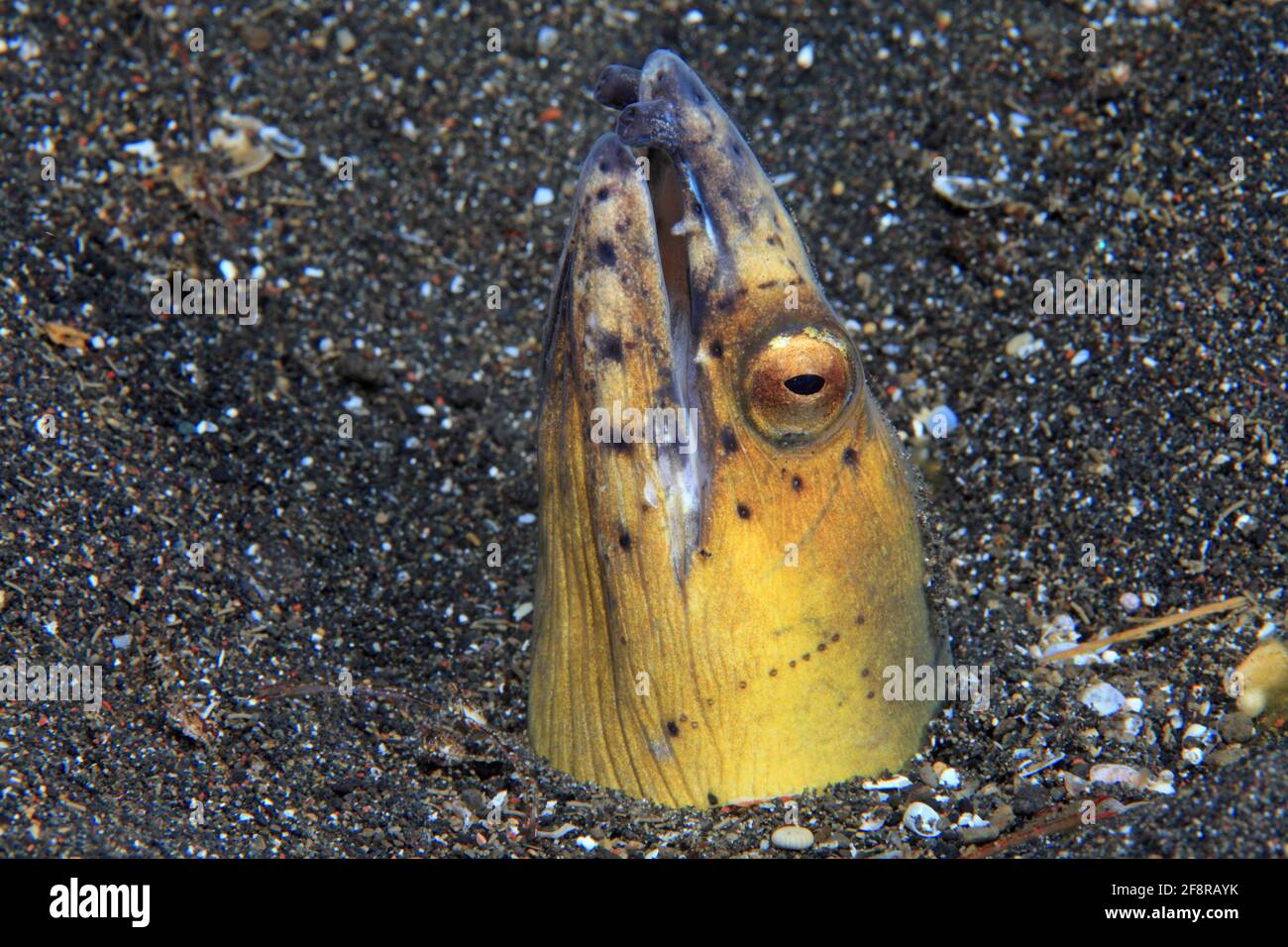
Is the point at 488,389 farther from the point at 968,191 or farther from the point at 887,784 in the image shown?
the point at 887,784

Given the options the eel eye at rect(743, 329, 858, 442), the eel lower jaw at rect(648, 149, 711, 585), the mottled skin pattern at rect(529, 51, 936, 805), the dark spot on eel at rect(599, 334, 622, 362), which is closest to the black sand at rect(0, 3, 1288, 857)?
the mottled skin pattern at rect(529, 51, 936, 805)

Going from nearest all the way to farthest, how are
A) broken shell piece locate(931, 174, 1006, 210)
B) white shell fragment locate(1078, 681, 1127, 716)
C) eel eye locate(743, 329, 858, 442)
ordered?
eel eye locate(743, 329, 858, 442), white shell fragment locate(1078, 681, 1127, 716), broken shell piece locate(931, 174, 1006, 210)

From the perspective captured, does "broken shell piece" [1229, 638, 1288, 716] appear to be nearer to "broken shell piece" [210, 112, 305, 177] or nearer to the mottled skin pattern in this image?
the mottled skin pattern

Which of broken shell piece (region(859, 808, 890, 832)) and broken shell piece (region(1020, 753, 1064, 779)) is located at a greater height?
broken shell piece (region(1020, 753, 1064, 779))

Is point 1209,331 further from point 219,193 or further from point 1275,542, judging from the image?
point 219,193

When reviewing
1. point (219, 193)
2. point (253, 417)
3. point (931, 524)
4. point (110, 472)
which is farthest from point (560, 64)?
point (931, 524)

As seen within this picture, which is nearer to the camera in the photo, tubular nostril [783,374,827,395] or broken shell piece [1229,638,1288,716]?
tubular nostril [783,374,827,395]

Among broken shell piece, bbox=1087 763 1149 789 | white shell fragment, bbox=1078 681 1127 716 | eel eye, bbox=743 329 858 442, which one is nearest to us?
eel eye, bbox=743 329 858 442

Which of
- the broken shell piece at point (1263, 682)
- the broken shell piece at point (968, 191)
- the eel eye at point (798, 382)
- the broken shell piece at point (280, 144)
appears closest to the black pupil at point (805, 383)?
the eel eye at point (798, 382)
